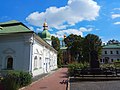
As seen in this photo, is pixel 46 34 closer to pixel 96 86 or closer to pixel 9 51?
pixel 9 51

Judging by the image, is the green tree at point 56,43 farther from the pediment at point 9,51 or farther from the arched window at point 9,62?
the pediment at point 9,51

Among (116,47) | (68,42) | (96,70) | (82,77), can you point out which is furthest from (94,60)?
(116,47)

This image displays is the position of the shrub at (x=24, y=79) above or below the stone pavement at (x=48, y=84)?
above

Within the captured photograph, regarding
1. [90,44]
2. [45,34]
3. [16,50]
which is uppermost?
[45,34]

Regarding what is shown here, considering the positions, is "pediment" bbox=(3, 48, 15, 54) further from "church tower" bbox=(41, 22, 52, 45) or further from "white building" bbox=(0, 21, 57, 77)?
"church tower" bbox=(41, 22, 52, 45)

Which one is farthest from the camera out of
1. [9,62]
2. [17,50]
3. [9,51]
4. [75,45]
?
[75,45]

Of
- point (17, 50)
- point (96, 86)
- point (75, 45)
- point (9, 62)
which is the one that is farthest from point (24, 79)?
point (75, 45)

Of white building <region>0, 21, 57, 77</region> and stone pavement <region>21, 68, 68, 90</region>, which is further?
white building <region>0, 21, 57, 77</region>

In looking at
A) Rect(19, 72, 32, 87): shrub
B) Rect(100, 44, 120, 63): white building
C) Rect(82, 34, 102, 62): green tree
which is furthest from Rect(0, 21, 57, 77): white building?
Rect(100, 44, 120, 63): white building

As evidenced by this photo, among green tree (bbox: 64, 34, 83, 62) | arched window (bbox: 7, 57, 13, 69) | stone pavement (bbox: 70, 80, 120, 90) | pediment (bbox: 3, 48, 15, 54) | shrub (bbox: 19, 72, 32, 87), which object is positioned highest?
green tree (bbox: 64, 34, 83, 62)

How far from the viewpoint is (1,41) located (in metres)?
22.2

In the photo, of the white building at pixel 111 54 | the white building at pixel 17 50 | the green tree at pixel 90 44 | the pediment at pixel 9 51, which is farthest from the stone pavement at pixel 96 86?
the white building at pixel 111 54

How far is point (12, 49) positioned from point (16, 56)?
114 centimetres

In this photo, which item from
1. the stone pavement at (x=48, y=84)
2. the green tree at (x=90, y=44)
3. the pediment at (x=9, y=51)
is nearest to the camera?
the stone pavement at (x=48, y=84)
